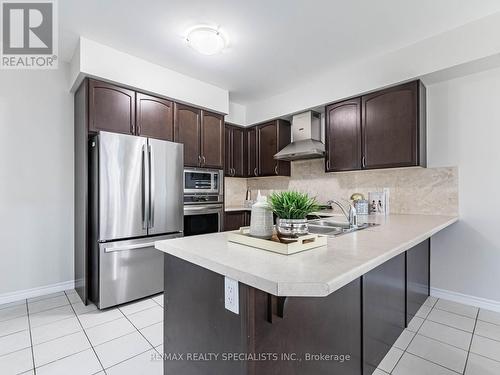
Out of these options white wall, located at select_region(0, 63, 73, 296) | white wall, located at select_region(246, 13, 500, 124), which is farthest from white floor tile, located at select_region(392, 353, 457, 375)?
white wall, located at select_region(0, 63, 73, 296)

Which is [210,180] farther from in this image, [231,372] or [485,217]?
[485,217]

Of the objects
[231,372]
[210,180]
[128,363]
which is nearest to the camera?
[231,372]

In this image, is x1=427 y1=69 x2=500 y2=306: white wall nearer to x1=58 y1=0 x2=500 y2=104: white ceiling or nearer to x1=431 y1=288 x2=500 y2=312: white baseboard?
x1=431 y1=288 x2=500 y2=312: white baseboard

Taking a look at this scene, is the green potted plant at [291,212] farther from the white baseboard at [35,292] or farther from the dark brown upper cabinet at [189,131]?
the white baseboard at [35,292]

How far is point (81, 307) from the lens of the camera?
248cm

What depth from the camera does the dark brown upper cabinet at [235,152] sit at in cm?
405

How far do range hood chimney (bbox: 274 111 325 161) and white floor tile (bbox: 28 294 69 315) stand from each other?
9.85 ft

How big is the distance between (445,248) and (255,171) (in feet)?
8.55

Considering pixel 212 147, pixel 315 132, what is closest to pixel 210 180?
pixel 212 147

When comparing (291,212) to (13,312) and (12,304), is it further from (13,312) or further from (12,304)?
(12,304)

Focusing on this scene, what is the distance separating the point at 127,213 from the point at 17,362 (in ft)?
4.21

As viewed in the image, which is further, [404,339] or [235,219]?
[235,219]

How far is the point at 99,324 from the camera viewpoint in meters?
2.17

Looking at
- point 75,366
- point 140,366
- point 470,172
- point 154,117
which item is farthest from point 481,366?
point 154,117
